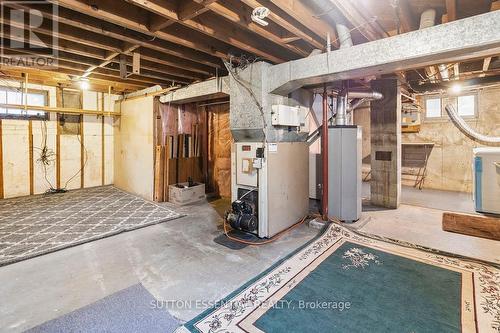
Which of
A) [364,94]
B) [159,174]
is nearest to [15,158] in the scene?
[159,174]

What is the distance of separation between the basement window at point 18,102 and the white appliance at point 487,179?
7445 mm

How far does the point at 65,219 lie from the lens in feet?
12.8

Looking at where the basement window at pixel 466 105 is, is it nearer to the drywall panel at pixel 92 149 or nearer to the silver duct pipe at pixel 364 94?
the silver duct pipe at pixel 364 94

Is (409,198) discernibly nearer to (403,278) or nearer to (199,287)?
(403,278)

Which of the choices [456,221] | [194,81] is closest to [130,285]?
[194,81]

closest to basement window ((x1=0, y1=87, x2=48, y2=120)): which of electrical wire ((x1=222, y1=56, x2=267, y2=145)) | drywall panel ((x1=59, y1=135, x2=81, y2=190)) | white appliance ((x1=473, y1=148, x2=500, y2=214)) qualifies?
drywall panel ((x1=59, y1=135, x2=81, y2=190))

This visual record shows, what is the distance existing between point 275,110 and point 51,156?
562 cm

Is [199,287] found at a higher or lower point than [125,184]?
lower

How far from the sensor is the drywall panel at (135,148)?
523cm

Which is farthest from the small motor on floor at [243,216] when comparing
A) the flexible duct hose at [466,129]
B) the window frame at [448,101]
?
the window frame at [448,101]

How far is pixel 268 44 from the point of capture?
10.6ft

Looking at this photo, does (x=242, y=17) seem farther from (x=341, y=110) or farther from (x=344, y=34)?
(x=341, y=110)

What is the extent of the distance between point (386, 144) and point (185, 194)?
400 cm

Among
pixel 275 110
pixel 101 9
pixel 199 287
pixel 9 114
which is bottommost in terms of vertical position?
pixel 199 287
